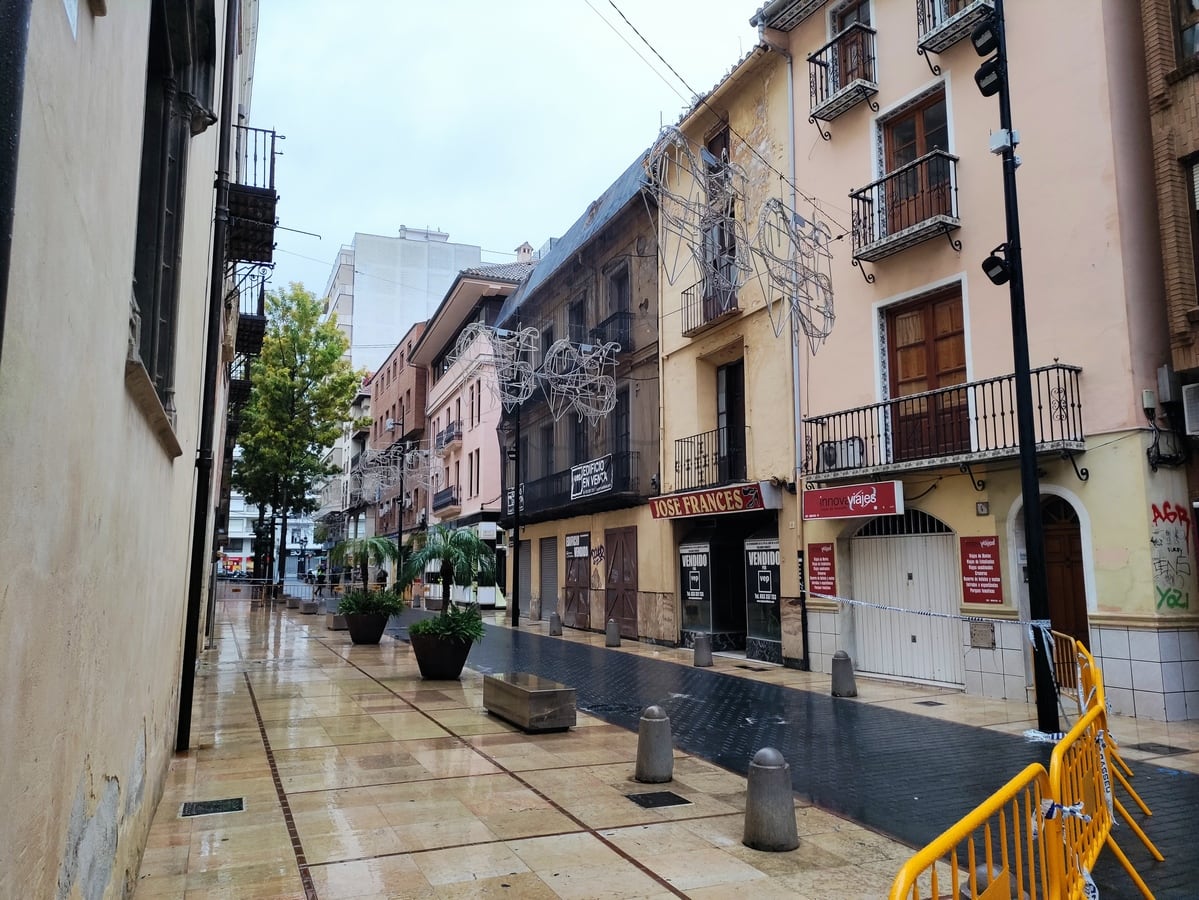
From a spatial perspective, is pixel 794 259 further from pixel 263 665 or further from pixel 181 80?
pixel 263 665

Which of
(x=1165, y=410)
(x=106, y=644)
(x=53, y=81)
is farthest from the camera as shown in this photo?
(x=1165, y=410)

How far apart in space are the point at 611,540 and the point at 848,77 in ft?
43.1

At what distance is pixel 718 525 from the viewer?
65.7 ft

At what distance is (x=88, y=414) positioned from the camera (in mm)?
2807

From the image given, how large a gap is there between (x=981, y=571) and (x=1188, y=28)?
7.74 meters

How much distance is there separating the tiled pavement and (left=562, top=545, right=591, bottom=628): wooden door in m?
11.8

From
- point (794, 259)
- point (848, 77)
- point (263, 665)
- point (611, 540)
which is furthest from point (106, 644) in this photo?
point (611, 540)

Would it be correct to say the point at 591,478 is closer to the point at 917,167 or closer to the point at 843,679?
the point at 843,679

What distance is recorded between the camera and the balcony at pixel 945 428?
11641mm

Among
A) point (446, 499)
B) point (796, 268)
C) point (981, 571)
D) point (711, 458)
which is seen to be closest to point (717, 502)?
point (711, 458)

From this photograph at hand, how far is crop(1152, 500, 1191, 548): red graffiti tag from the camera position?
10820mm

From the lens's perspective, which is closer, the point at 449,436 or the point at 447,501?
the point at 449,436

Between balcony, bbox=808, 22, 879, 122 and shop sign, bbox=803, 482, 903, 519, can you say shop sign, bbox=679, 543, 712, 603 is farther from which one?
balcony, bbox=808, 22, 879, 122

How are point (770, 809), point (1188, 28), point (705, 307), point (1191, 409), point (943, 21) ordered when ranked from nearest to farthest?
1. point (770, 809)
2. point (1191, 409)
3. point (1188, 28)
4. point (943, 21)
5. point (705, 307)
